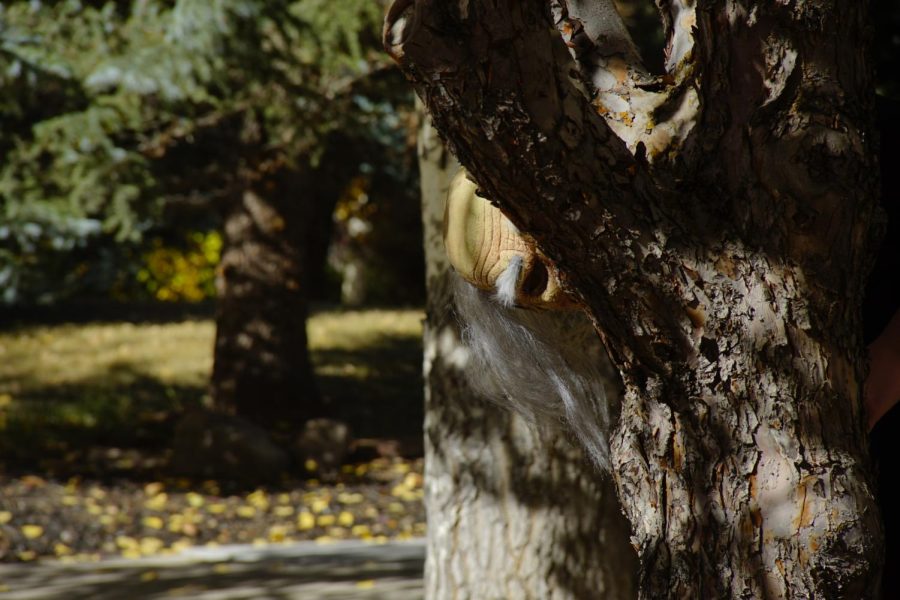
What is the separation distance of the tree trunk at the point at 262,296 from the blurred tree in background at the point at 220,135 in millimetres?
12

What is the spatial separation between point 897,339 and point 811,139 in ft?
1.55

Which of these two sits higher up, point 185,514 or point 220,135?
point 220,135

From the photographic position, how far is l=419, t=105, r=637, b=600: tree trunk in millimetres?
3664

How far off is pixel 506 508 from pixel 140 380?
8621 millimetres

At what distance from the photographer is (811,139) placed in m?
1.72

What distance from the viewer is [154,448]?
9.77 m

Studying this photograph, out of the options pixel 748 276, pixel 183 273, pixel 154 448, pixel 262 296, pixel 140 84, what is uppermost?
pixel 140 84

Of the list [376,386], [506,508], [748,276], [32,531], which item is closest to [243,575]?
[32,531]


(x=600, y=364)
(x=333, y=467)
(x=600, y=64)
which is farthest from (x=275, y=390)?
(x=600, y=64)

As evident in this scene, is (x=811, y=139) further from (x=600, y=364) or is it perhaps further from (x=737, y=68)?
(x=600, y=364)

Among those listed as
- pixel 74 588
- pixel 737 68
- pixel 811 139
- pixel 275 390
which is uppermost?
pixel 737 68

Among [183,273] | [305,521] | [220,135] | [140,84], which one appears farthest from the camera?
[183,273]

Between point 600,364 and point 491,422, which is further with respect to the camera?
point 491,422

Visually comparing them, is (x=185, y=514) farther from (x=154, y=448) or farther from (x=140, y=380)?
(x=140, y=380)
